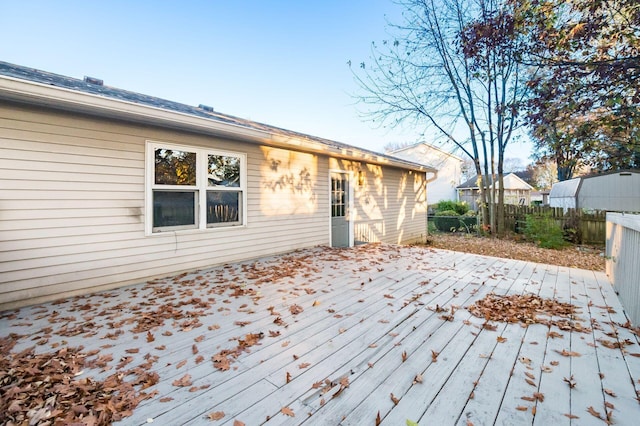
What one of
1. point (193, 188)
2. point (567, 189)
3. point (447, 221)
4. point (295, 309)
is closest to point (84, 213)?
point (193, 188)

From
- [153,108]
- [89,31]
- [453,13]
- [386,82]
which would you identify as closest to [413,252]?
[153,108]

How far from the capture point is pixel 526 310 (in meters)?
3.20

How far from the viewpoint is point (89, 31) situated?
8.24 m

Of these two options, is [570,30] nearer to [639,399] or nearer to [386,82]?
[639,399]

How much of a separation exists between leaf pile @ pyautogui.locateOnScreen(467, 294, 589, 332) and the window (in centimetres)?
432

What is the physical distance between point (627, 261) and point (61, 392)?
5470 mm

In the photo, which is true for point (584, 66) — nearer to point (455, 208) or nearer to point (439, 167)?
point (455, 208)

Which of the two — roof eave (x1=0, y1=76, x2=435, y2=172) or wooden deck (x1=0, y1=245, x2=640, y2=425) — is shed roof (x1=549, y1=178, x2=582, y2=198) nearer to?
wooden deck (x1=0, y1=245, x2=640, y2=425)

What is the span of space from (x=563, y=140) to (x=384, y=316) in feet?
16.0

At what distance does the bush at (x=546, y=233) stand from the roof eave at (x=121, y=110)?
27.8ft

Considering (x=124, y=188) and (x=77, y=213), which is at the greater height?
(x=124, y=188)

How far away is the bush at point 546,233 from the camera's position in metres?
8.84

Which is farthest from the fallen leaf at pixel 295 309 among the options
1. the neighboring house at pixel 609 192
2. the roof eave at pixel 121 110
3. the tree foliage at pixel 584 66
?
the neighboring house at pixel 609 192

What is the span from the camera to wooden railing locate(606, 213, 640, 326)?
9.27ft
